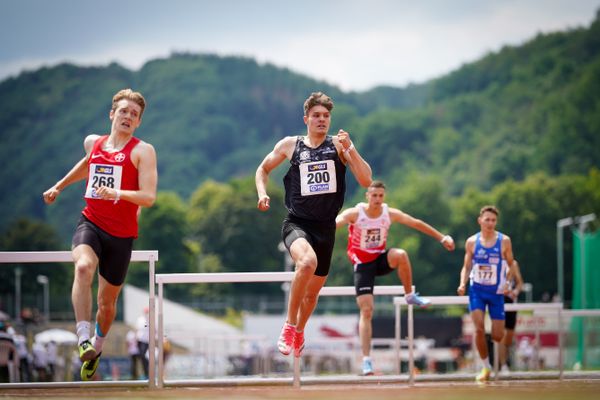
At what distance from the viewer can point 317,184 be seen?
11719 millimetres

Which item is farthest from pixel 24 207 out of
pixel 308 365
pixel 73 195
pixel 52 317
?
pixel 308 365

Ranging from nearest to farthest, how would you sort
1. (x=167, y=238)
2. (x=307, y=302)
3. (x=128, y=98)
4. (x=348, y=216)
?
1. (x=128, y=98)
2. (x=307, y=302)
3. (x=348, y=216)
4. (x=167, y=238)

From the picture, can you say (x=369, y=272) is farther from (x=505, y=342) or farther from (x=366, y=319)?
(x=505, y=342)

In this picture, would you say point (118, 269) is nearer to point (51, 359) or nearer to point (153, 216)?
point (51, 359)

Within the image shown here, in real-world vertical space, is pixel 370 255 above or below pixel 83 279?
above

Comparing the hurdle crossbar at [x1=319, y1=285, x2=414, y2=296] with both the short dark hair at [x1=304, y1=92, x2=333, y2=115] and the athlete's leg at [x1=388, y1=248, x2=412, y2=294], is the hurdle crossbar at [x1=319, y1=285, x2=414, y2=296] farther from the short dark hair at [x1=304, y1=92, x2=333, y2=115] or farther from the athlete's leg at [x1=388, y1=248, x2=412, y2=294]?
the short dark hair at [x1=304, y1=92, x2=333, y2=115]

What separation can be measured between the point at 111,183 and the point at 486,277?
20.4ft

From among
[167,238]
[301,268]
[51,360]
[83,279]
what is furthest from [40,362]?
[167,238]

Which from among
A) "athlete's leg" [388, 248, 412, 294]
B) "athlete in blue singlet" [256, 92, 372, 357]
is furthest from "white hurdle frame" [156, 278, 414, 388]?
"athlete in blue singlet" [256, 92, 372, 357]

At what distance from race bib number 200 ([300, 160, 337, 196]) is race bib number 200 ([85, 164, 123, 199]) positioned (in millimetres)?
1942

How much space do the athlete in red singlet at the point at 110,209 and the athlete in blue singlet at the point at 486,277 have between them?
224 inches

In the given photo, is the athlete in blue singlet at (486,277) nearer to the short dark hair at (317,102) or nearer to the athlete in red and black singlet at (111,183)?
the short dark hair at (317,102)

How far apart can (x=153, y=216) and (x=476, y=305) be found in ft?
428

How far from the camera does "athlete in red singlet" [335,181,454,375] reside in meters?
14.5
